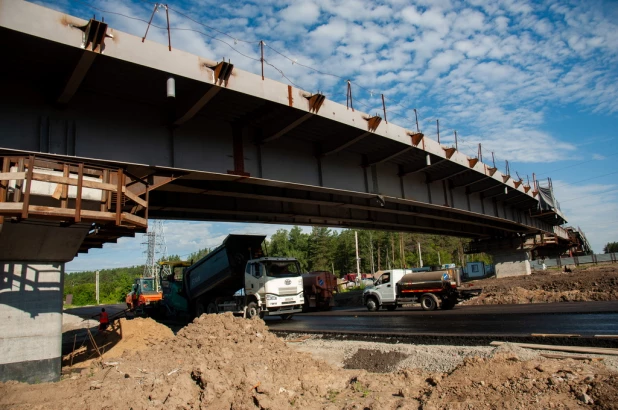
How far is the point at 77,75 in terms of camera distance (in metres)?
7.56

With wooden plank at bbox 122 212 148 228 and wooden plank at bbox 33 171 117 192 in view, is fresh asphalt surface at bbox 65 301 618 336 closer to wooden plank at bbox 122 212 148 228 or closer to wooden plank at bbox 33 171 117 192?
wooden plank at bbox 122 212 148 228

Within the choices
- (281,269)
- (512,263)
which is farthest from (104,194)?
(512,263)

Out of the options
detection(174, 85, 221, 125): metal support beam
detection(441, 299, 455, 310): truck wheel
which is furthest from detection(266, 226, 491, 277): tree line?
detection(174, 85, 221, 125): metal support beam

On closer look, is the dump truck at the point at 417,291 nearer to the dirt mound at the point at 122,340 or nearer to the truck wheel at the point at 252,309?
the truck wheel at the point at 252,309

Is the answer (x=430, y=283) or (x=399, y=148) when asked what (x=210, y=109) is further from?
(x=430, y=283)

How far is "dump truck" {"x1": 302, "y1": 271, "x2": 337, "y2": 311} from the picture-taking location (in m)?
26.8

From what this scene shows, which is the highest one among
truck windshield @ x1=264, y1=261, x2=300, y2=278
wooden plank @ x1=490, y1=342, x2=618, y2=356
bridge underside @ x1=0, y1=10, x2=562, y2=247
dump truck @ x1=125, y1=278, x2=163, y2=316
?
bridge underside @ x1=0, y1=10, x2=562, y2=247

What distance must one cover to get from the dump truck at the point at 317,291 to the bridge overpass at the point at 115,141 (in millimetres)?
13382

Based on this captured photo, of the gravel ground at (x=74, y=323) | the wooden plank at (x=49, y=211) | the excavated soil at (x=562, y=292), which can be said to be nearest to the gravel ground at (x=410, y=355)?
the wooden plank at (x=49, y=211)

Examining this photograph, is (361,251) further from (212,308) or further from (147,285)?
(212,308)

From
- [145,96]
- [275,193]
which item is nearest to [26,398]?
[145,96]

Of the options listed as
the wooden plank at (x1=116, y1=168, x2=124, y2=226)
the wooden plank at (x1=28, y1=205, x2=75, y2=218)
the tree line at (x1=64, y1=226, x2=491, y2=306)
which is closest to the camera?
the wooden plank at (x1=28, y1=205, x2=75, y2=218)

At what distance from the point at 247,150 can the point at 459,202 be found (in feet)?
43.5

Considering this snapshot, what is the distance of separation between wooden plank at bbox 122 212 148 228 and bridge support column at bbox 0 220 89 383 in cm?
130
